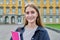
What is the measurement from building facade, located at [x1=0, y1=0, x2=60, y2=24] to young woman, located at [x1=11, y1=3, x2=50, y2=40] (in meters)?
53.9

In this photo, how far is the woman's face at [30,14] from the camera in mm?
2543

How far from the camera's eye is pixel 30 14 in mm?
2543

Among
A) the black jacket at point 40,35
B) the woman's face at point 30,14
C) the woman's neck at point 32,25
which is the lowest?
the black jacket at point 40,35

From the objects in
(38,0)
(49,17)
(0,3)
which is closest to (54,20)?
(49,17)

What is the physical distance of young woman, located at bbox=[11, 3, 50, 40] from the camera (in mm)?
2515

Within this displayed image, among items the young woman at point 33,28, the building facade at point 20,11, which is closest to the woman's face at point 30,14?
the young woman at point 33,28

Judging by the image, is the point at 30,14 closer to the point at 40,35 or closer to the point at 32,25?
the point at 32,25

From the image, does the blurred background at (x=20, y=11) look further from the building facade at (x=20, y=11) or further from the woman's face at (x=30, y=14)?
the woman's face at (x=30, y=14)

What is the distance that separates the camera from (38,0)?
60.2m

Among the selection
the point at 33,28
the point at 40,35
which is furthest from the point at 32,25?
the point at 40,35

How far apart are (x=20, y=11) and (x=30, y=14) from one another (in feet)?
185

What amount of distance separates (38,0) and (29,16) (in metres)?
57.9

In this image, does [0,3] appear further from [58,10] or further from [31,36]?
[31,36]

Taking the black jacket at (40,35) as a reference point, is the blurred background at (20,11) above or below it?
below
